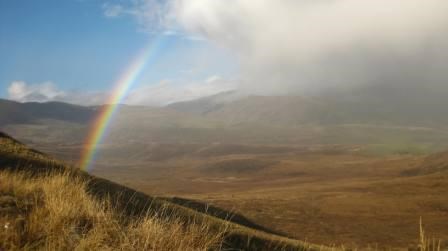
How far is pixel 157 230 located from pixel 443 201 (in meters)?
49.1

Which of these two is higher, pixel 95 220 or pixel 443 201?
pixel 95 220

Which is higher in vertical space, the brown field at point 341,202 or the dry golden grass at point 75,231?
the dry golden grass at point 75,231

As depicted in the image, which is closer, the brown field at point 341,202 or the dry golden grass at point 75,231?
the dry golden grass at point 75,231

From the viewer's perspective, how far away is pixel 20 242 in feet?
13.6

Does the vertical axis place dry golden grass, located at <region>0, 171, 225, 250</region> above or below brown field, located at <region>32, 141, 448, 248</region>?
above

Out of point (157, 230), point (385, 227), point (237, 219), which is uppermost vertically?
point (157, 230)

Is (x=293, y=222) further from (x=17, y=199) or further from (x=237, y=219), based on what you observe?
(x=17, y=199)

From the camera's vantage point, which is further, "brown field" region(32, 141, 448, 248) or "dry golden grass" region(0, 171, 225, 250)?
"brown field" region(32, 141, 448, 248)

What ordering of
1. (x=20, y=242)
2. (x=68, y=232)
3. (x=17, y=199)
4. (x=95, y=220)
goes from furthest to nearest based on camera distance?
1. (x=17, y=199)
2. (x=95, y=220)
3. (x=68, y=232)
4. (x=20, y=242)

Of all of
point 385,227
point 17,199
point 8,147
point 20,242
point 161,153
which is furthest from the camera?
point 161,153

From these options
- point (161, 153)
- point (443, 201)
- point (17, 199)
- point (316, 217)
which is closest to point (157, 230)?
point (17, 199)

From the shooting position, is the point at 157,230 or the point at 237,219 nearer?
the point at 157,230

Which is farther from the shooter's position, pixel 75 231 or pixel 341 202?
pixel 341 202

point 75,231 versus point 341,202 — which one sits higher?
point 75,231
